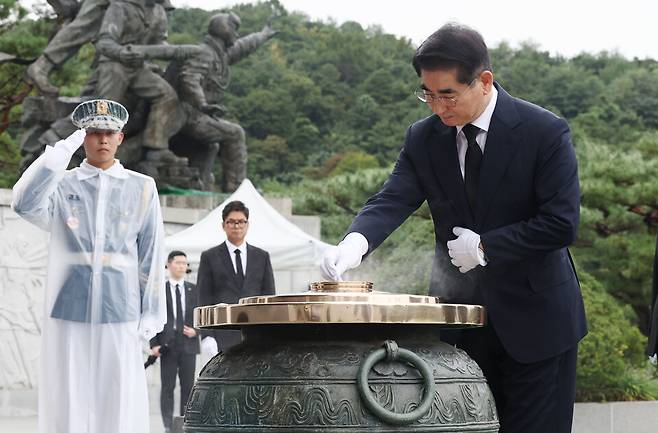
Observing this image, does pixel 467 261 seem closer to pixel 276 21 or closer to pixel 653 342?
pixel 653 342

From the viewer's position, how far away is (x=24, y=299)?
40.8 ft

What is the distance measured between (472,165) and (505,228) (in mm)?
241

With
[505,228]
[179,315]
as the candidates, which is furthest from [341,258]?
[179,315]

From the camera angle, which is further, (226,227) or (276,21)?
(276,21)

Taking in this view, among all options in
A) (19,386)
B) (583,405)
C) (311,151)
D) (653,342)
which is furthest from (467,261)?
(311,151)

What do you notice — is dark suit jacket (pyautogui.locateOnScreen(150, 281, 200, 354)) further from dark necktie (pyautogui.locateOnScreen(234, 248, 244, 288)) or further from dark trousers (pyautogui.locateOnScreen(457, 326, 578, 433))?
dark trousers (pyautogui.locateOnScreen(457, 326, 578, 433))

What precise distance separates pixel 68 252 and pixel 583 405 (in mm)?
5729

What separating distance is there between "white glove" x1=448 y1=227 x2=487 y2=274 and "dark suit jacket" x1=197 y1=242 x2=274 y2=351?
4.71 metres

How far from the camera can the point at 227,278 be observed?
814 centimetres

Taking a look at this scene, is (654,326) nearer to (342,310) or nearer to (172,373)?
(342,310)

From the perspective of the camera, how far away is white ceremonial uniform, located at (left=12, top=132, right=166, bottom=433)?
528cm

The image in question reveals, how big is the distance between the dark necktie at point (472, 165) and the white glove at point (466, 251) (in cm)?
15

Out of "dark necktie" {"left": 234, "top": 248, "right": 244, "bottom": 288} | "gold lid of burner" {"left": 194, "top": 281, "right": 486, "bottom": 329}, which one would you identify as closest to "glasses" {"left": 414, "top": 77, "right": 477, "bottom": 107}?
"gold lid of burner" {"left": 194, "top": 281, "right": 486, "bottom": 329}

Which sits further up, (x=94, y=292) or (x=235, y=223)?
(x=235, y=223)
